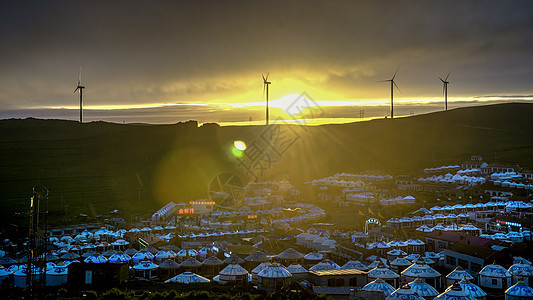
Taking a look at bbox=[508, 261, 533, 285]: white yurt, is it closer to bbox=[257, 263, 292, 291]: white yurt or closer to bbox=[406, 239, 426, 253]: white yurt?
bbox=[406, 239, 426, 253]: white yurt

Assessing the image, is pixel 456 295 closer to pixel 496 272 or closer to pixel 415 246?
pixel 496 272

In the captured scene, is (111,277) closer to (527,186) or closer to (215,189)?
(527,186)

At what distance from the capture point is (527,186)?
5475cm

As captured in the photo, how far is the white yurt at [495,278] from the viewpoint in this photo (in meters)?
23.4

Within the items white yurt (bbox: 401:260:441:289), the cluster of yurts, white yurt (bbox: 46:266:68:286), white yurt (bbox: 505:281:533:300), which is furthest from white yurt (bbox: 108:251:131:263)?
white yurt (bbox: 505:281:533:300)

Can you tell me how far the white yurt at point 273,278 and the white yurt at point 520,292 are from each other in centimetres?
916

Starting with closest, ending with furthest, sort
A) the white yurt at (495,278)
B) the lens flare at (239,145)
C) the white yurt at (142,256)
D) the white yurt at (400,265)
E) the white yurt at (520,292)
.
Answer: the white yurt at (520,292), the white yurt at (495,278), the white yurt at (400,265), the white yurt at (142,256), the lens flare at (239,145)

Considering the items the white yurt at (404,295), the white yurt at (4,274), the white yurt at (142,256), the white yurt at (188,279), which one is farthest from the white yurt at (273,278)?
the white yurt at (4,274)

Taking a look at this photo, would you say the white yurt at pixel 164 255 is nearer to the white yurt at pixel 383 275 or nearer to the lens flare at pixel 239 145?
the white yurt at pixel 383 275

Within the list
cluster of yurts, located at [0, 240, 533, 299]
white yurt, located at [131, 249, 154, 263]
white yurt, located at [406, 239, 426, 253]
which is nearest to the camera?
cluster of yurts, located at [0, 240, 533, 299]

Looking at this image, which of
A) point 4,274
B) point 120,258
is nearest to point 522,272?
point 120,258

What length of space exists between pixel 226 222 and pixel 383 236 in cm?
1538

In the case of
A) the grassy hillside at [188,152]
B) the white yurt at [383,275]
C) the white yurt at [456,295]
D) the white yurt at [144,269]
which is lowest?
the white yurt at [144,269]

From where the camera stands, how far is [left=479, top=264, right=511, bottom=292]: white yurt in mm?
23422
